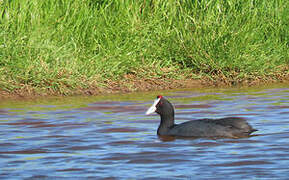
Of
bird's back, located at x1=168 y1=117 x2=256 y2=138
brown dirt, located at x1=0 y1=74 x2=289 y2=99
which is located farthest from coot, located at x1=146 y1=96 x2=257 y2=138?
brown dirt, located at x1=0 y1=74 x2=289 y2=99

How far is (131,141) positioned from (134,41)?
20.4 ft

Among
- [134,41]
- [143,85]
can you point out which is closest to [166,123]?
[143,85]

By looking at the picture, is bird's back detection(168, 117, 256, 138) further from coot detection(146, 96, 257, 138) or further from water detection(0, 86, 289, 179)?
water detection(0, 86, 289, 179)

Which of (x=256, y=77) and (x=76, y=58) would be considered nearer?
(x=76, y=58)

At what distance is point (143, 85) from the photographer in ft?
50.0

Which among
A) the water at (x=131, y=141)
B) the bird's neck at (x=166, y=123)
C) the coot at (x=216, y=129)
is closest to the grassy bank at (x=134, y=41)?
the water at (x=131, y=141)

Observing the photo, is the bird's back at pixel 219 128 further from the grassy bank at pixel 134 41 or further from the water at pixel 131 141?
the grassy bank at pixel 134 41

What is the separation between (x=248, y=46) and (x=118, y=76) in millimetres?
2707

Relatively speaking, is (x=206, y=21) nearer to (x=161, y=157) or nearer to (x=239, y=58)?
(x=239, y=58)

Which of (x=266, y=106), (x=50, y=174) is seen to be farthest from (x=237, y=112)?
(x=50, y=174)

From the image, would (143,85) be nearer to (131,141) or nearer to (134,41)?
(134,41)

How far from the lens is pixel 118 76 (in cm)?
1520

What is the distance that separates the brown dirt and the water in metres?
0.38

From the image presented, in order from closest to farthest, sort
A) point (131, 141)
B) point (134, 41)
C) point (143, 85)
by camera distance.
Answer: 1. point (131, 141)
2. point (143, 85)
3. point (134, 41)
